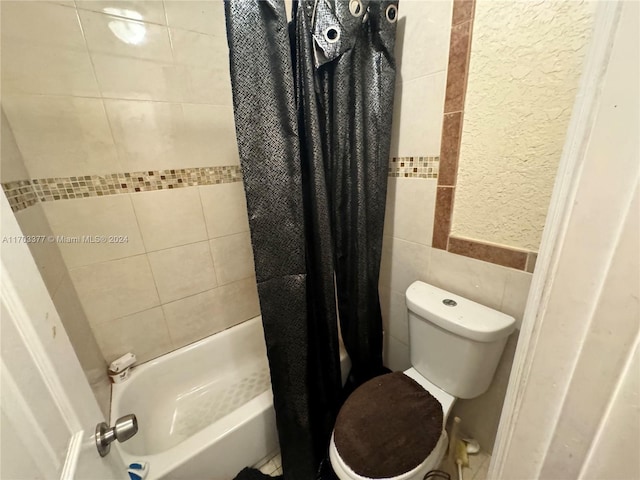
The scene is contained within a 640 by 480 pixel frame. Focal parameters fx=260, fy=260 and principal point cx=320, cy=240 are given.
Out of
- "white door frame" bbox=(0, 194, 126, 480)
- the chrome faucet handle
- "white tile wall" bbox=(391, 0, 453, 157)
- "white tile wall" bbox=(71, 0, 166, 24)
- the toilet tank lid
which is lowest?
the toilet tank lid

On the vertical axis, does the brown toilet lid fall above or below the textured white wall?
below

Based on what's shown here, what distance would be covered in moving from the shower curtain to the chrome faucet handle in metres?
0.48

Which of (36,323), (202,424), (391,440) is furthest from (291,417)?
(36,323)

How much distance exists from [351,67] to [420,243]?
0.78 m

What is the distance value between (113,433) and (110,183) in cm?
100

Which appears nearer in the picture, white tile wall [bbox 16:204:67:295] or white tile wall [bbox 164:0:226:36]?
white tile wall [bbox 16:204:67:295]

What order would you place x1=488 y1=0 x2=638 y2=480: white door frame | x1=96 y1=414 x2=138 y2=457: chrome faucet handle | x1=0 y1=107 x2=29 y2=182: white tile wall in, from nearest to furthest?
x1=488 y1=0 x2=638 y2=480: white door frame < x1=96 y1=414 x2=138 y2=457: chrome faucet handle < x1=0 y1=107 x2=29 y2=182: white tile wall

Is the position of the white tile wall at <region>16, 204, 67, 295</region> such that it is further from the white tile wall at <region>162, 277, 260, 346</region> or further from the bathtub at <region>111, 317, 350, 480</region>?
the bathtub at <region>111, 317, 350, 480</region>

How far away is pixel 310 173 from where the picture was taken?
0.96 m

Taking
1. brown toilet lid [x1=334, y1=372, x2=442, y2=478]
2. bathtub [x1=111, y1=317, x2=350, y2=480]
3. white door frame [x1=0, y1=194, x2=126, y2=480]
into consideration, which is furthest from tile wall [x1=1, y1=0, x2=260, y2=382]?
brown toilet lid [x1=334, y1=372, x2=442, y2=478]

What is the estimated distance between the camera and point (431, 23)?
3.10 feet

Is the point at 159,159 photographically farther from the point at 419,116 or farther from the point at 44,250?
the point at 419,116

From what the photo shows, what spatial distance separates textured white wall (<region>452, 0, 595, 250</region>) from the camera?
715 millimetres

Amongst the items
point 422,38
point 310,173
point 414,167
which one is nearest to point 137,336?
point 310,173
